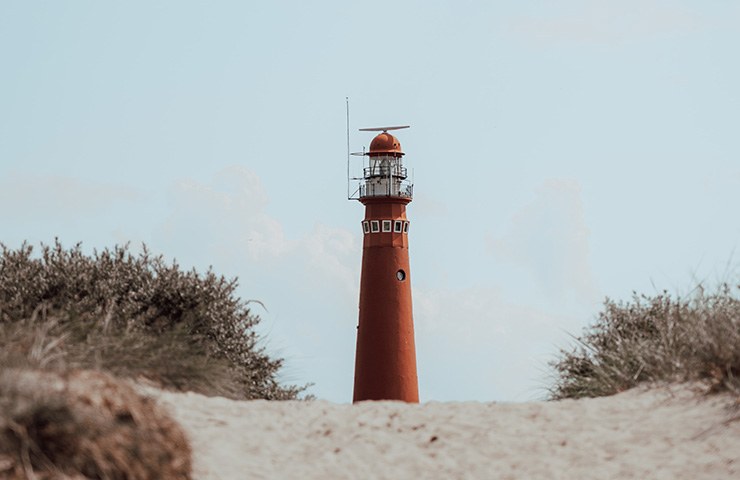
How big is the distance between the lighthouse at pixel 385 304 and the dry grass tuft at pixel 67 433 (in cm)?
2397

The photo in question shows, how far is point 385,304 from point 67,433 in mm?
25525

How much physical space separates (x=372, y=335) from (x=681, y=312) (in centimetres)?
1757

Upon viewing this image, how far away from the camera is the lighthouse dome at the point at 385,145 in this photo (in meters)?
39.2

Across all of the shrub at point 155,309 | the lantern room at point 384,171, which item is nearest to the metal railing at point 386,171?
the lantern room at point 384,171

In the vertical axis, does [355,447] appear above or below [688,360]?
below

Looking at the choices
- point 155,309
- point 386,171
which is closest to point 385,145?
point 386,171

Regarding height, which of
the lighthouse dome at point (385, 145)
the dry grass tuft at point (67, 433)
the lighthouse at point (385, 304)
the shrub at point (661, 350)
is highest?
the lighthouse dome at point (385, 145)

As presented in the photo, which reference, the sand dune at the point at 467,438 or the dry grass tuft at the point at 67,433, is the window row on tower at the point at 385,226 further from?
the dry grass tuft at the point at 67,433

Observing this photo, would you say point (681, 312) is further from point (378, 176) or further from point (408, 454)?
point (378, 176)

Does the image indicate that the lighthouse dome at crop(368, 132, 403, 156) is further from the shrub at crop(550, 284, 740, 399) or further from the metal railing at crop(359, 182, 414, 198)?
the shrub at crop(550, 284, 740, 399)

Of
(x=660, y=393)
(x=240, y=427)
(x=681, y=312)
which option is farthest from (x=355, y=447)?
(x=681, y=312)

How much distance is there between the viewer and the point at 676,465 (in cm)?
1373

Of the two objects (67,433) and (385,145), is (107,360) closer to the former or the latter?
(67,433)

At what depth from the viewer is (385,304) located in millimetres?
35844
